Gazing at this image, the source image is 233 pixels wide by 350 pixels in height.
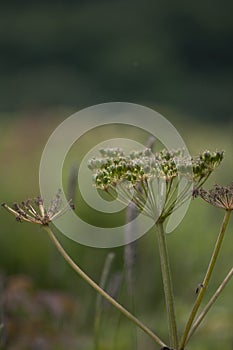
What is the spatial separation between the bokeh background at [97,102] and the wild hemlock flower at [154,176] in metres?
0.75

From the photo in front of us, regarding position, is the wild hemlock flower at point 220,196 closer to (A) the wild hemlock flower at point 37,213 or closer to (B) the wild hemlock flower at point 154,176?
(B) the wild hemlock flower at point 154,176

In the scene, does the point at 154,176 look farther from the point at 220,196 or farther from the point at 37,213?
the point at 37,213

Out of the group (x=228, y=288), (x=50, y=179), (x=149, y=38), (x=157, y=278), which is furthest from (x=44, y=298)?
(x=149, y=38)

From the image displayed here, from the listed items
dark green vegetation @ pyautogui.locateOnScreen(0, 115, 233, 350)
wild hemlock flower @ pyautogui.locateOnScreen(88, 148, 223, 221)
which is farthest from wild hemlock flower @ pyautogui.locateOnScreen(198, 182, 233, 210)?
dark green vegetation @ pyautogui.locateOnScreen(0, 115, 233, 350)

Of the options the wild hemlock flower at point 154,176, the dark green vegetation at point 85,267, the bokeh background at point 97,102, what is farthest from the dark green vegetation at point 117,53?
the wild hemlock flower at point 154,176

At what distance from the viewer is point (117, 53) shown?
62.2 ft

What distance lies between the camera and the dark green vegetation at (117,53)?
16328 millimetres

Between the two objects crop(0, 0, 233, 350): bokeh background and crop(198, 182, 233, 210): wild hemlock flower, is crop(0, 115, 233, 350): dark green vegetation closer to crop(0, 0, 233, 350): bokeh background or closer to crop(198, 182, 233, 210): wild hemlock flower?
crop(0, 0, 233, 350): bokeh background

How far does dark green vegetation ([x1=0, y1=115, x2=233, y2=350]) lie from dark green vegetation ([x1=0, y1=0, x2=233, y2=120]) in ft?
24.0

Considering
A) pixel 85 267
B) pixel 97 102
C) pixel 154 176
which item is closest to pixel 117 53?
pixel 97 102

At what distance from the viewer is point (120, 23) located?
68.9 ft

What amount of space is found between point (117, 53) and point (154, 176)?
56.5ft

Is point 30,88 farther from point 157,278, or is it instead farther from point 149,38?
point 157,278

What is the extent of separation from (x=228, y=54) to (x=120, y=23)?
108 inches
